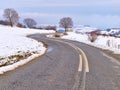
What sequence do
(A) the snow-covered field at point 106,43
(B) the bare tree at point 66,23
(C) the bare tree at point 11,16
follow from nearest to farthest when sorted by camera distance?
1. (A) the snow-covered field at point 106,43
2. (C) the bare tree at point 11,16
3. (B) the bare tree at point 66,23

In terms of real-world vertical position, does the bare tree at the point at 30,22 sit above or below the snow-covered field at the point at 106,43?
below

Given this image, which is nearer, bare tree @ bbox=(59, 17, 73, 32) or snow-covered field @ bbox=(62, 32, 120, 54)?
snow-covered field @ bbox=(62, 32, 120, 54)

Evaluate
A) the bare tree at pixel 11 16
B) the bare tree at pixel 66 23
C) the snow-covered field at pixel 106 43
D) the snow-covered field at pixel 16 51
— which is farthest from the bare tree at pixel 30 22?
the snow-covered field at pixel 16 51

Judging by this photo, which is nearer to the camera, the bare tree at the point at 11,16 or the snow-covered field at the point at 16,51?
the snow-covered field at the point at 16,51

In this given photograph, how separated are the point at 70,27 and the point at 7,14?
38.3 metres

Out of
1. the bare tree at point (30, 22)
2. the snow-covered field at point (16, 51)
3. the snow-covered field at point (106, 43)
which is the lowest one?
the bare tree at point (30, 22)

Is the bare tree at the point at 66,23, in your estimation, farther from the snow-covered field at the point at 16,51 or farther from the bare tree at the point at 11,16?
the snow-covered field at the point at 16,51

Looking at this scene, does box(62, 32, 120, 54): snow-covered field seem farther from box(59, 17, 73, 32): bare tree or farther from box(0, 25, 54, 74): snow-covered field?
box(59, 17, 73, 32): bare tree

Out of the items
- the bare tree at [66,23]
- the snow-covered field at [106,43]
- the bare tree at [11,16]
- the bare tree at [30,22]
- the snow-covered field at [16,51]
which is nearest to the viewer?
the snow-covered field at [16,51]

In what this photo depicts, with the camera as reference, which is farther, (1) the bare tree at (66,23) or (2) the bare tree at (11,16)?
(1) the bare tree at (66,23)

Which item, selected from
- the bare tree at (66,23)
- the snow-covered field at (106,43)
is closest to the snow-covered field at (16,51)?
the snow-covered field at (106,43)

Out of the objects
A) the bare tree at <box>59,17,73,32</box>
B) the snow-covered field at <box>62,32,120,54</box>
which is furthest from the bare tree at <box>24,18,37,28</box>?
the snow-covered field at <box>62,32,120,54</box>

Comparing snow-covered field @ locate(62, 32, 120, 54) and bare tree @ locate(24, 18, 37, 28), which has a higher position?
snow-covered field @ locate(62, 32, 120, 54)

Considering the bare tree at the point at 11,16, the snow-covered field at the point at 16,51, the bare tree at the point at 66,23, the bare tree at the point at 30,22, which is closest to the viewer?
the snow-covered field at the point at 16,51
